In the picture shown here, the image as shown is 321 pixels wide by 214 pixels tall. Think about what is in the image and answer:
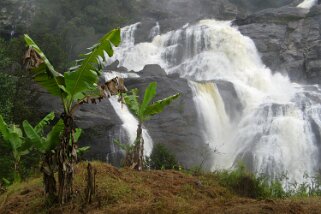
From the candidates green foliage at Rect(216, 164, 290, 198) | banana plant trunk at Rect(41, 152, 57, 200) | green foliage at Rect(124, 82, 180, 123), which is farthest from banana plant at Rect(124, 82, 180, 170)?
banana plant trunk at Rect(41, 152, 57, 200)

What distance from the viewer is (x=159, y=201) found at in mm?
7688

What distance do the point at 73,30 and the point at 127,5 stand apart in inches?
443

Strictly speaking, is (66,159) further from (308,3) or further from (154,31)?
(308,3)

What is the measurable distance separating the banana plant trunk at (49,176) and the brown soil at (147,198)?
0.78ft

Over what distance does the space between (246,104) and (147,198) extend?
1850 centimetres

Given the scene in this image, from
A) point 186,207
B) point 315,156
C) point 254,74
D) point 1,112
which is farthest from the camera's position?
point 254,74

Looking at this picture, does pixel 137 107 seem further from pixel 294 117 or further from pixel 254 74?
pixel 254 74

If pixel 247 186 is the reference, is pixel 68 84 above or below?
above

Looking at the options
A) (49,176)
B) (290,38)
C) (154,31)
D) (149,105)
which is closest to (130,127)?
(149,105)

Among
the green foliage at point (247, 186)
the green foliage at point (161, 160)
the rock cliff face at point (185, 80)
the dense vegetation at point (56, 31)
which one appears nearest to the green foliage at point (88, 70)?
the green foliage at point (247, 186)

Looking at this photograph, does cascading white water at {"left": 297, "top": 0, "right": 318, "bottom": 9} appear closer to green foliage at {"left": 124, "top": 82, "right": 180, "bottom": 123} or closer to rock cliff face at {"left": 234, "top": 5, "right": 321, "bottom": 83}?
rock cliff face at {"left": 234, "top": 5, "right": 321, "bottom": 83}

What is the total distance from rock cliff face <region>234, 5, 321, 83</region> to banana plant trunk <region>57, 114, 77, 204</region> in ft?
90.8

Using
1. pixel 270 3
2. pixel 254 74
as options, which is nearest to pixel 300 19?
pixel 254 74

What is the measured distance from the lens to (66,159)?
24.9 feet
